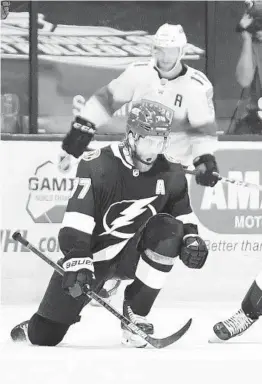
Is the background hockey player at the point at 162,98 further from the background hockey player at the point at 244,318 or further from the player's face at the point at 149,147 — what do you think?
the player's face at the point at 149,147

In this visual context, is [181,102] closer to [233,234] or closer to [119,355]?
[233,234]

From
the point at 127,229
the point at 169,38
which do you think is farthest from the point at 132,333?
the point at 169,38

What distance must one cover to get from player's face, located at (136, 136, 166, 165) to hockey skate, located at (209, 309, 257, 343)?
0.64 meters

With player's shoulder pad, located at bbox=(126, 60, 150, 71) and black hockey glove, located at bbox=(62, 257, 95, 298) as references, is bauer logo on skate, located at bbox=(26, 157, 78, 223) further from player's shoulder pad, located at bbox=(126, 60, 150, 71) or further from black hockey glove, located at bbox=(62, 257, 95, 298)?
A: black hockey glove, located at bbox=(62, 257, 95, 298)

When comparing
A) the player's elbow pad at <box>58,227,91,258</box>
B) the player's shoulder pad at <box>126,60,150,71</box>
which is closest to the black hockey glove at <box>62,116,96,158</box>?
the player's shoulder pad at <box>126,60,150,71</box>

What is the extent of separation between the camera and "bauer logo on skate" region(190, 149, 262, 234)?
5.20m

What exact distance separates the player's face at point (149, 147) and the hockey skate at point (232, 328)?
0.64 m

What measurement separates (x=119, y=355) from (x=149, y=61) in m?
2.07

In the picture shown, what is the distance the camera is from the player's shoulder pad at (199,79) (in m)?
5.05

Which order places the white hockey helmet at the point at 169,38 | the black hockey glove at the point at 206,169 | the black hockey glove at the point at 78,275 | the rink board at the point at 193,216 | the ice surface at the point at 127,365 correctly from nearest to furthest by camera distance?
the ice surface at the point at 127,365 → the black hockey glove at the point at 78,275 → the black hockey glove at the point at 206,169 → the white hockey helmet at the point at 169,38 → the rink board at the point at 193,216

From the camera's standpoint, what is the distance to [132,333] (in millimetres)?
3812

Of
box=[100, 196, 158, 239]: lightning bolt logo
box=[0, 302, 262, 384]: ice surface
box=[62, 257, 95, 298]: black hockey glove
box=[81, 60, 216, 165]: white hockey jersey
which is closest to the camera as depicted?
box=[0, 302, 262, 384]: ice surface

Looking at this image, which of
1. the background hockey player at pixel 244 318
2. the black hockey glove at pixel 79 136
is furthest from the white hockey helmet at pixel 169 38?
the background hockey player at pixel 244 318

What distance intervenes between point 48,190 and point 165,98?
63cm
